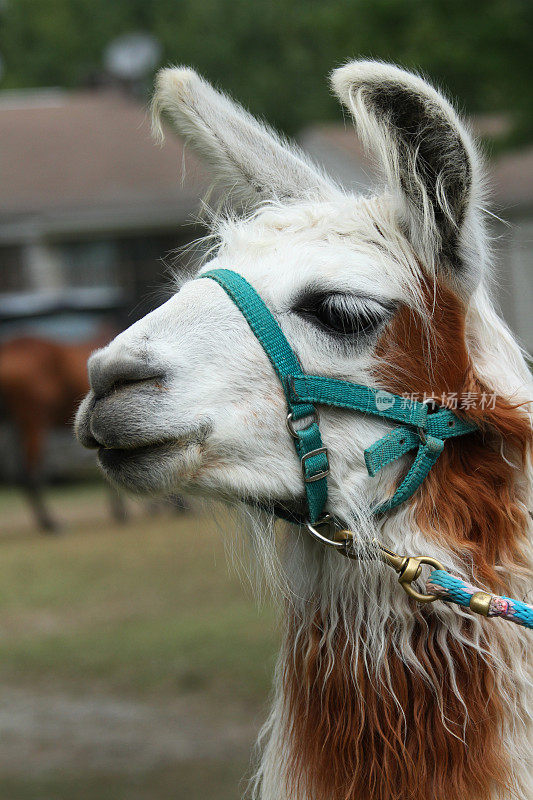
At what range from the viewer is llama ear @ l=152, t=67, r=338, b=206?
231 centimetres

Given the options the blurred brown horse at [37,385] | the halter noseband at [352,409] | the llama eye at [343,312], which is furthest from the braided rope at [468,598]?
the blurred brown horse at [37,385]

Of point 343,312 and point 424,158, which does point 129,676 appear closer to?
point 343,312

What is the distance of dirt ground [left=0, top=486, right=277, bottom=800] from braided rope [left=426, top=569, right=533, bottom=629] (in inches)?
23.8

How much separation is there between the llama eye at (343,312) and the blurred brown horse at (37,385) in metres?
10.2

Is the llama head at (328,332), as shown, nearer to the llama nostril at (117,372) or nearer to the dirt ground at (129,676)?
the llama nostril at (117,372)

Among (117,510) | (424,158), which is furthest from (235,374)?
(117,510)

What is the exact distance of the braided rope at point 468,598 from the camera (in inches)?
71.6

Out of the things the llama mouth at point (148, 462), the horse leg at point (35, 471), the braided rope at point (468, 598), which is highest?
the llama mouth at point (148, 462)

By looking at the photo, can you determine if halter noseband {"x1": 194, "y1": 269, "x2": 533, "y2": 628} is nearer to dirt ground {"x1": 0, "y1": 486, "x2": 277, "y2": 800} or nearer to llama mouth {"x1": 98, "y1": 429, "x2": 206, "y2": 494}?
llama mouth {"x1": 98, "y1": 429, "x2": 206, "y2": 494}

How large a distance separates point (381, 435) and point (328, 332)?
0.82 feet

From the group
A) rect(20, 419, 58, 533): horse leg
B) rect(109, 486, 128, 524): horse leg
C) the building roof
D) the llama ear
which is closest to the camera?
the llama ear

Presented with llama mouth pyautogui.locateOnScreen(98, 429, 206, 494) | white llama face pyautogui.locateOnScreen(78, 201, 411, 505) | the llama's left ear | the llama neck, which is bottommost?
the llama neck

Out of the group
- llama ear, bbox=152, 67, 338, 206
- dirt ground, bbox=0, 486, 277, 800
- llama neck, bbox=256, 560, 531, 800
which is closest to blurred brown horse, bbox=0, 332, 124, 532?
dirt ground, bbox=0, 486, 277, 800

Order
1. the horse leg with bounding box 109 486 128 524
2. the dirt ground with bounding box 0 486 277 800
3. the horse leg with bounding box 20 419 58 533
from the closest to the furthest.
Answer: the dirt ground with bounding box 0 486 277 800 → the horse leg with bounding box 20 419 58 533 → the horse leg with bounding box 109 486 128 524
